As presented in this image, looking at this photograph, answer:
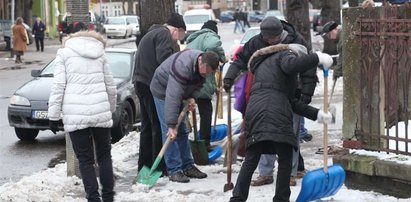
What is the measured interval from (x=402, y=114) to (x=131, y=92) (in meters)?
5.80

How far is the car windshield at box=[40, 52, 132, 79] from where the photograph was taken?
12.9 metres

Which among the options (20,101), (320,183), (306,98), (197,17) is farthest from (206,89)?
(197,17)

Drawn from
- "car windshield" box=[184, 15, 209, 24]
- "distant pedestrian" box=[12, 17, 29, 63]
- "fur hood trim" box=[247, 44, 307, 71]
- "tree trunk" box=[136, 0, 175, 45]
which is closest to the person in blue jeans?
"fur hood trim" box=[247, 44, 307, 71]

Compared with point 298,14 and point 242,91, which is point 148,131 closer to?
point 242,91

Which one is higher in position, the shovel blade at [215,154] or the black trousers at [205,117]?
the black trousers at [205,117]

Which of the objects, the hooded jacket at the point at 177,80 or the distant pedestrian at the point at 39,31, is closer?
the hooded jacket at the point at 177,80

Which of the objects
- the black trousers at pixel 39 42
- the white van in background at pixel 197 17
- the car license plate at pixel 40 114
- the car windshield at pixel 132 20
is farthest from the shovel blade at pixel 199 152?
the car windshield at pixel 132 20

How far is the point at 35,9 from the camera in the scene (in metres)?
52.0

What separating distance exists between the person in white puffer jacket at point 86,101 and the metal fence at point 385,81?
7.74 ft

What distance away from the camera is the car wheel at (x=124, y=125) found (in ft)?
39.8

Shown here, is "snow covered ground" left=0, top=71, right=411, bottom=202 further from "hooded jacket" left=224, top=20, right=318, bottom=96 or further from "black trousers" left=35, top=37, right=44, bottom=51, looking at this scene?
"black trousers" left=35, top=37, right=44, bottom=51

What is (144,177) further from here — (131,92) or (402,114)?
(131,92)

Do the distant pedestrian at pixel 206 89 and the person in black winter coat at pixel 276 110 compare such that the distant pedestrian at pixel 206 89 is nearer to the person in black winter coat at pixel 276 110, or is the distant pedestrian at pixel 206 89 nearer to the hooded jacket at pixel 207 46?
the hooded jacket at pixel 207 46

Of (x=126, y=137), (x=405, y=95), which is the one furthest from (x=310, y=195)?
(x=126, y=137)
